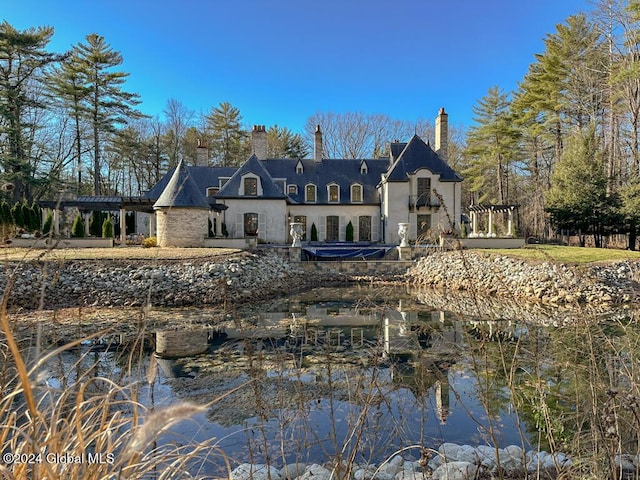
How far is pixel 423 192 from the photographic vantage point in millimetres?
22922

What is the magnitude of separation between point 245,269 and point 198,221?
5476 mm

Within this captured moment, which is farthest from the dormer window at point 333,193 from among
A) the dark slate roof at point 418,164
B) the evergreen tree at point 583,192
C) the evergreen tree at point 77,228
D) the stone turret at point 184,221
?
the evergreen tree at point 77,228

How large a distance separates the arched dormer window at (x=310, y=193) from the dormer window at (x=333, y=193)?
0.89 meters

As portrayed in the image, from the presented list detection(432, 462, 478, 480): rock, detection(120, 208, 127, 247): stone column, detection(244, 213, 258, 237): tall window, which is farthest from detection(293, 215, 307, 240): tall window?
detection(432, 462, 478, 480): rock

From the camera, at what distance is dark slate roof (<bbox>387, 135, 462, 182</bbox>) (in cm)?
2297

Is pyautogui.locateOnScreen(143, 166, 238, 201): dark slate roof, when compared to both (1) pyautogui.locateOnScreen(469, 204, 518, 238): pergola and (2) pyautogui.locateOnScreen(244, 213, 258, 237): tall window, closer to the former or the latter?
(2) pyautogui.locateOnScreen(244, 213, 258, 237): tall window

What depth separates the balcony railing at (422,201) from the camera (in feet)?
74.1

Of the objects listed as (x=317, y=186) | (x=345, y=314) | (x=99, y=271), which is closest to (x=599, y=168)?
(x=317, y=186)

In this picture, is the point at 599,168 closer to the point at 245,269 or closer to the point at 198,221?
the point at 245,269

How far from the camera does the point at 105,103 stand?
2847 centimetres

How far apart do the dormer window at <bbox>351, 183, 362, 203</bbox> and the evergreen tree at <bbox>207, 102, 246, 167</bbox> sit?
16.3 metres

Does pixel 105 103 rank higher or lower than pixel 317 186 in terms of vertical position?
higher

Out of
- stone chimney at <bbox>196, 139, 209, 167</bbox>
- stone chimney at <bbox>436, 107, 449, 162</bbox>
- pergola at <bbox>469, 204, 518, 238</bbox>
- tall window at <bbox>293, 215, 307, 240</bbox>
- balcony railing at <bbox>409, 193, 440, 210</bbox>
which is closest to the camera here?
pergola at <bbox>469, 204, 518, 238</bbox>

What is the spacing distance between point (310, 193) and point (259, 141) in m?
5.48
